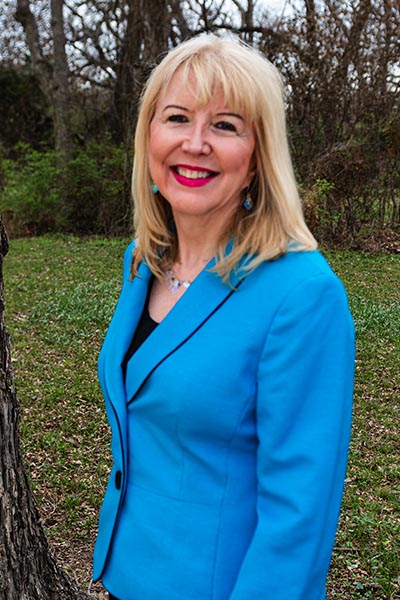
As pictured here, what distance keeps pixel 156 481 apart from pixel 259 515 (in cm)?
28

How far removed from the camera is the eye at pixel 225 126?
1684 mm

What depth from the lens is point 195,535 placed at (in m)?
1.65

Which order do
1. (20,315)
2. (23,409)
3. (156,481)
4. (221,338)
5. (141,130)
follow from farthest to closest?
(20,315)
(23,409)
(141,130)
(156,481)
(221,338)

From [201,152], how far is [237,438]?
67 cm

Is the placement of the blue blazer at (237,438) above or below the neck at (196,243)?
below

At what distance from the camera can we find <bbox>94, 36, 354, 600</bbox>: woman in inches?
59.0

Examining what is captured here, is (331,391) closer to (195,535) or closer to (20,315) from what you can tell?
(195,535)

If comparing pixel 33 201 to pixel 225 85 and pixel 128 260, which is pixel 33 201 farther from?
pixel 225 85

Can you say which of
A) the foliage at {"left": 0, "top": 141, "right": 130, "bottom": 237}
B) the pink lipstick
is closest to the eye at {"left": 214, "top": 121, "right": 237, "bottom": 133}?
the pink lipstick

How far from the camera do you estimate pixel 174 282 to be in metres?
1.95

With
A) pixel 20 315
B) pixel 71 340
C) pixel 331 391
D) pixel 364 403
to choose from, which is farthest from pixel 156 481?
pixel 20 315

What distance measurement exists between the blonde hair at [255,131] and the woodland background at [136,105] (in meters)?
10.7

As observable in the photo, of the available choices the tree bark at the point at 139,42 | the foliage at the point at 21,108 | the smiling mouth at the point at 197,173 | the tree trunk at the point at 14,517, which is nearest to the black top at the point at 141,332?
the smiling mouth at the point at 197,173

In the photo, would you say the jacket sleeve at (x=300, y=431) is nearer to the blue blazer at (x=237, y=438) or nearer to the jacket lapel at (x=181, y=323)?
the blue blazer at (x=237, y=438)
